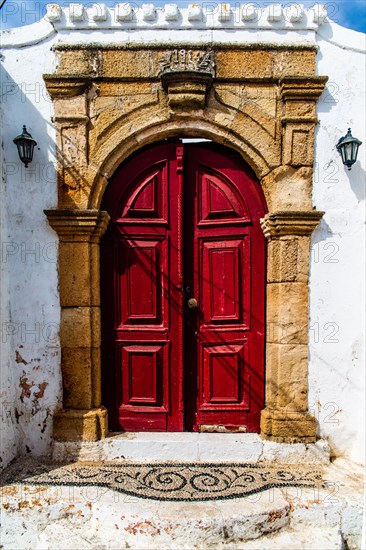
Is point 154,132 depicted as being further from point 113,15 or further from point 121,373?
point 121,373

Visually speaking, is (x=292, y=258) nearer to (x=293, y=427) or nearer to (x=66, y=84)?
(x=293, y=427)

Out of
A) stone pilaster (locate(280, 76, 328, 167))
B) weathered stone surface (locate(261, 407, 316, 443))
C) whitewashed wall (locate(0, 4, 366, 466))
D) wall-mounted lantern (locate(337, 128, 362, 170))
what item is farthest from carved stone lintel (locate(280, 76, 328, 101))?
weathered stone surface (locate(261, 407, 316, 443))

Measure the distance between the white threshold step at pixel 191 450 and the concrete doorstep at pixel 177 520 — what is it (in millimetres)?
368

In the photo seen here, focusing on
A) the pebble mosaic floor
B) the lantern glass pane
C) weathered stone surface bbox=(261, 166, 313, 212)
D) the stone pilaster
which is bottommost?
the pebble mosaic floor

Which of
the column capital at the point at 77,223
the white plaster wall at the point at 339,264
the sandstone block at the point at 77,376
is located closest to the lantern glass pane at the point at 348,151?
the white plaster wall at the point at 339,264

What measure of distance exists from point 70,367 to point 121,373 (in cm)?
46

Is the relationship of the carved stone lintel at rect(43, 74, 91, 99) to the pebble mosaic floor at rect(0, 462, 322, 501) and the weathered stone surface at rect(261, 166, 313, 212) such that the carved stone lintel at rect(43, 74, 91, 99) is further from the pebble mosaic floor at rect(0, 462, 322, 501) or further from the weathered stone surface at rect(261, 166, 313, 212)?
the pebble mosaic floor at rect(0, 462, 322, 501)

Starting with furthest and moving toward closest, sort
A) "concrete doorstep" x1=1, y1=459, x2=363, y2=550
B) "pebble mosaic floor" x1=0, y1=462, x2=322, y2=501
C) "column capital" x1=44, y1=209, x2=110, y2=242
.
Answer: "column capital" x1=44, y1=209, x2=110, y2=242, "pebble mosaic floor" x1=0, y1=462, x2=322, y2=501, "concrete doorstep" x1=1, y1=459, x2=363, y2=550

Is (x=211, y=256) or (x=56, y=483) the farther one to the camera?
(x=211, y=256)

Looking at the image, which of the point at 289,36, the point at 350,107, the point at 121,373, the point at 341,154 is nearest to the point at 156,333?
the point at 121,373

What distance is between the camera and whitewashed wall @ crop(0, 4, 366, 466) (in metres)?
3.22

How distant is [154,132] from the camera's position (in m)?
3.26

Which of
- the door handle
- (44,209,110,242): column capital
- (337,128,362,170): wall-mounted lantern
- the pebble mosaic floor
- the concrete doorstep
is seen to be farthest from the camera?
the door handle

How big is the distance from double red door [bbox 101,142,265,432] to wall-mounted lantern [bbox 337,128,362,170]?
77 centimetres
